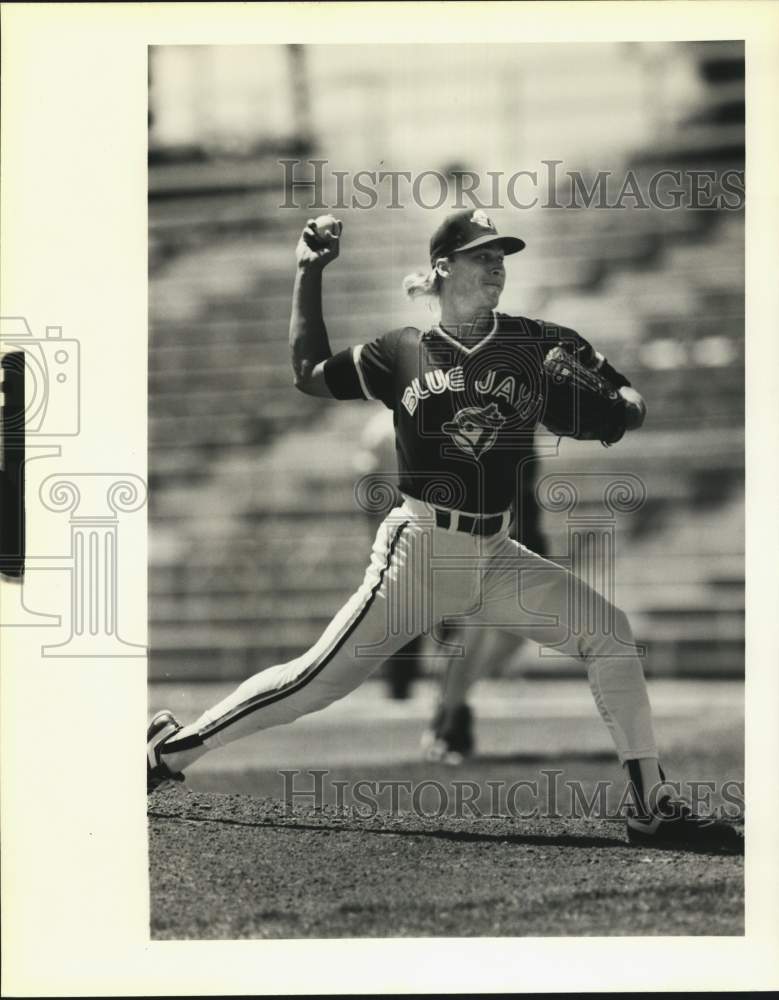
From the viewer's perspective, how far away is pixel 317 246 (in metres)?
5.16

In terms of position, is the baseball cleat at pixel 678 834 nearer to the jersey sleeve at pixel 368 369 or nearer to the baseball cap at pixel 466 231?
the jersey sleeve at pixel 368 369

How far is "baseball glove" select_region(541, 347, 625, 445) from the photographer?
5.09m

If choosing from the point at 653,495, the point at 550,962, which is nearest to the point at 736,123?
the point at 653,495

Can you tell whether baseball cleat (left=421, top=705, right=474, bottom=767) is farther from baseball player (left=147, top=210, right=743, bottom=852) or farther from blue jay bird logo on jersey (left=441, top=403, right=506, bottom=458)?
blue jay bird logo on jersey (left=441, top=403, right=506, bottom=458)

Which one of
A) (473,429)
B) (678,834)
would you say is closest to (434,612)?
(473,429)

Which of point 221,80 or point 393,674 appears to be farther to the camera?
point 393,674

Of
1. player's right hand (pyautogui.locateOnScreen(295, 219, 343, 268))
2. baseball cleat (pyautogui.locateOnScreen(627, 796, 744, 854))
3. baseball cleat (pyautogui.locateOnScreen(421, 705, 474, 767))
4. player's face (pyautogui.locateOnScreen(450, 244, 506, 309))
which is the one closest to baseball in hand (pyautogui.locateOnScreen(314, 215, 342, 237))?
player's right hand (pyautogui.locateOnScreen(295, 219, 343, 268))

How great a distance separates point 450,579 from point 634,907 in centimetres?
119

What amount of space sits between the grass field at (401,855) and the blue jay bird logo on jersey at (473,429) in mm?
1100

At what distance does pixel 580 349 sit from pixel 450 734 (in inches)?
64.7

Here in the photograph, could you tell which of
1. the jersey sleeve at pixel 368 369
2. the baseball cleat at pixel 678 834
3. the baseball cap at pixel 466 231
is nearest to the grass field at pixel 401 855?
the baseball cleat at pixel 678 834

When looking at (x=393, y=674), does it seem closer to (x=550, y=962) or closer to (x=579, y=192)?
(x=550, y=962)

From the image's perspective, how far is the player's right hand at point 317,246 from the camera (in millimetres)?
5156

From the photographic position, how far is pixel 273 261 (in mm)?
5402
